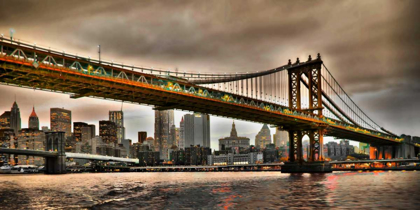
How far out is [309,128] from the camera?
9419cm

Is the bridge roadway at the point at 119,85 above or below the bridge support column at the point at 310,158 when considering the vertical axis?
above

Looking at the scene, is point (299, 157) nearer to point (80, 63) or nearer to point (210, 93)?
point (210, 93)

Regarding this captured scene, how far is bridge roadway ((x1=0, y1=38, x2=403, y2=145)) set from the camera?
44.7 m

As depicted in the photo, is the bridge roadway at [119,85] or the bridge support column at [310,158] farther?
the bridge support column at [310,158]

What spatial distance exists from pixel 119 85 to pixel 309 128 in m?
52.8

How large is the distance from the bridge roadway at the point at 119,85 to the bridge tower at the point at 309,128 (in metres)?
8.42

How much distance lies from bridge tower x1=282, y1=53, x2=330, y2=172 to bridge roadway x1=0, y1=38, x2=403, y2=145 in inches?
331

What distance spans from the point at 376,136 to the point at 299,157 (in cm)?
4413

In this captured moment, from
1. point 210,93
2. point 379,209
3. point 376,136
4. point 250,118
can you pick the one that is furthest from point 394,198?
point 376,136

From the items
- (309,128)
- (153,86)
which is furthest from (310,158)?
(153,86)

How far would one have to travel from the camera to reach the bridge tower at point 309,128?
93625 millimetres

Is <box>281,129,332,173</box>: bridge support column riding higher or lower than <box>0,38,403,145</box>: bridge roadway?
lower

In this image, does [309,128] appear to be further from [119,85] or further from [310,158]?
[119,85]

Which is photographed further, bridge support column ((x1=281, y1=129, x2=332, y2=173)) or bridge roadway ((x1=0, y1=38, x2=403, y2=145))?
bridge support column ((x1=281, y1=129, x2=332, y2=173))
